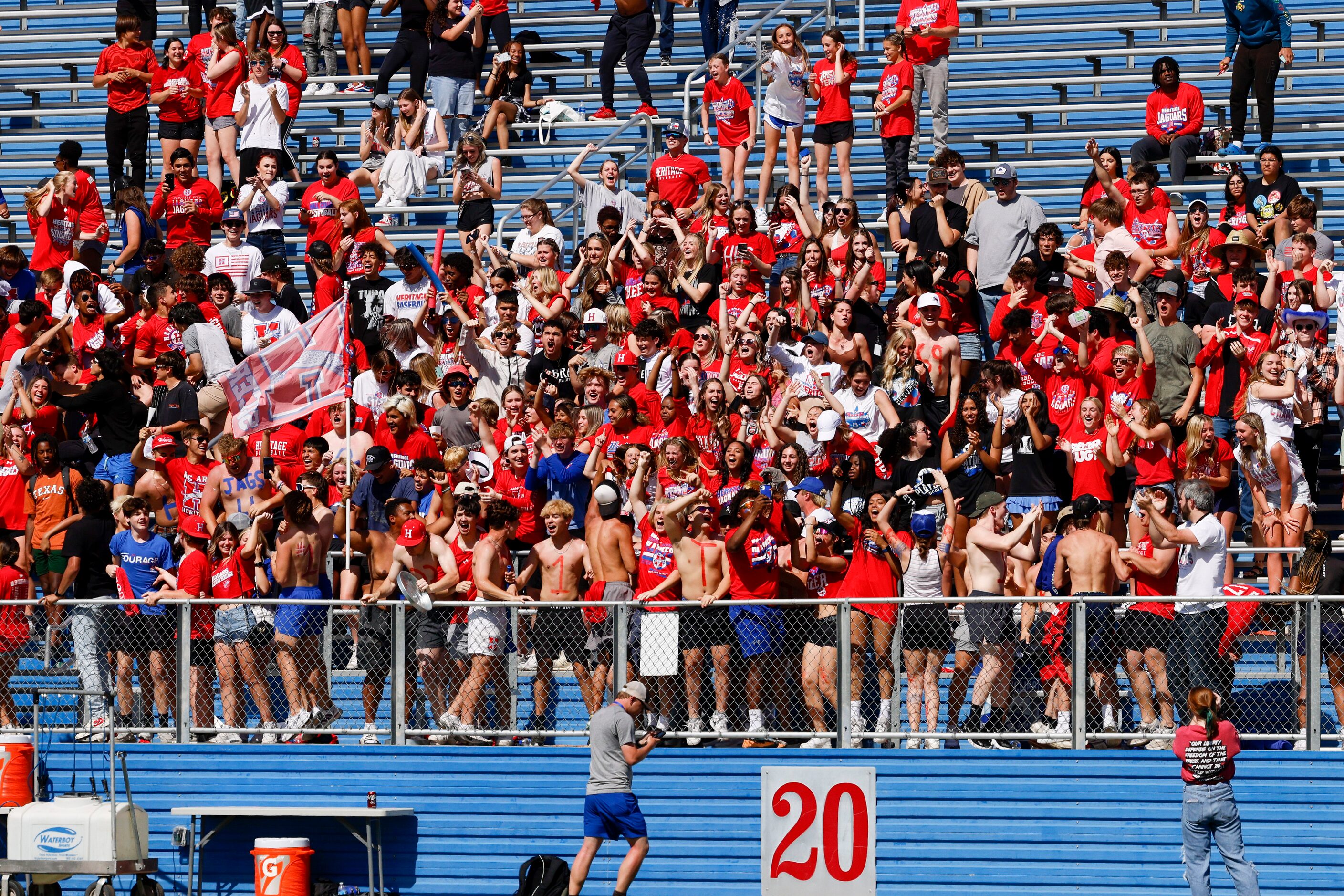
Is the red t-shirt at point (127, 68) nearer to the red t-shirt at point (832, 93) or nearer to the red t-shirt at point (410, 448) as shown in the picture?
the red t-shirt at point (832, 93)

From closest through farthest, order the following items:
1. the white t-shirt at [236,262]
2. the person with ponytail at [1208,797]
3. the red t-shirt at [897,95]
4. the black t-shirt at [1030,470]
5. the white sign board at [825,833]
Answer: the person with ponytail at [1208,797] → the white sign board at [825,833] → the black t-shirt at [1030,470] → the white t-shirt at [236,262] → the red t-shirt at [897,95]

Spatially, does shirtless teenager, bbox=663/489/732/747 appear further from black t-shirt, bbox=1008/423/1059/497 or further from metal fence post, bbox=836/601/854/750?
black t-shirt, bbox=1008/423/1059/497

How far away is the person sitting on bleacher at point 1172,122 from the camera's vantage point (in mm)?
17531

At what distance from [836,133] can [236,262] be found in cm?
508

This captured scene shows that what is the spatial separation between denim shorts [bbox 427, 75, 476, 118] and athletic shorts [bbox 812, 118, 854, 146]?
12.4 feet

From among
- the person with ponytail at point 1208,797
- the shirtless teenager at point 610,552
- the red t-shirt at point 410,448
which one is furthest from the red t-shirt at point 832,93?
the person with ponytail at point 1208,797

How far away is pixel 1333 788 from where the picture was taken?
475 inches

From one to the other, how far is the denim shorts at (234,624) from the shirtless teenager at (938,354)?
474cm

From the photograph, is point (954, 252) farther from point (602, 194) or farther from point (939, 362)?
point (602, 194)

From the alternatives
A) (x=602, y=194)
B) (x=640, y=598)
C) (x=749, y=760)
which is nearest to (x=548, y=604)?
(x=640, y=598)

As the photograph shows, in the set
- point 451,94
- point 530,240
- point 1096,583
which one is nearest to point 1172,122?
point 530,240

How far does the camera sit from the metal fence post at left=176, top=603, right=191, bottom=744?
13344 millimetres

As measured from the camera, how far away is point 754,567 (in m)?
13.0

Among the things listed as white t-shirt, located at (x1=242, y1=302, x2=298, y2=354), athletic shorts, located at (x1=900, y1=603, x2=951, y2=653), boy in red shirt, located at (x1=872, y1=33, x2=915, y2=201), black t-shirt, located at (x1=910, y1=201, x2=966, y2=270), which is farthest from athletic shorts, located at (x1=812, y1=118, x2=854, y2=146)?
athletic shorts, located at (x1=900, y1=603, x2=951, y2=653)
